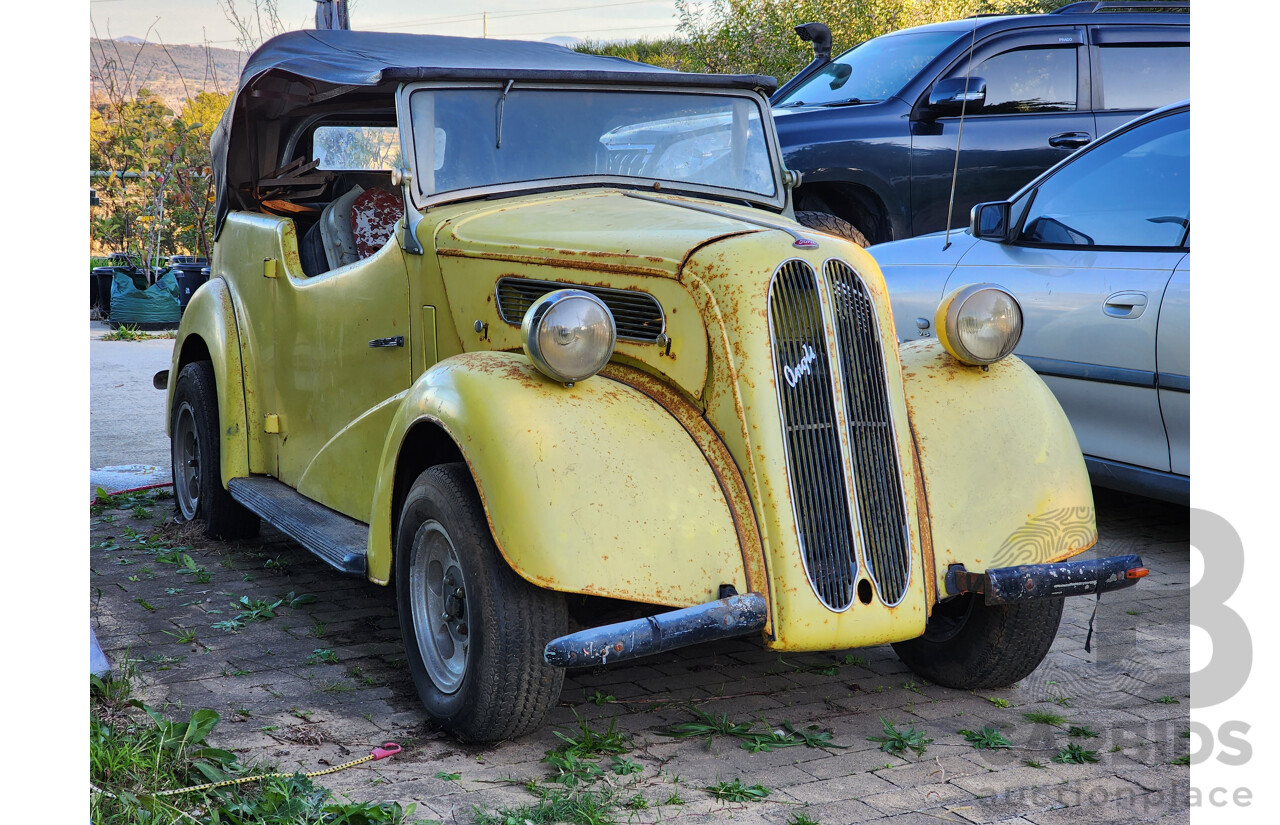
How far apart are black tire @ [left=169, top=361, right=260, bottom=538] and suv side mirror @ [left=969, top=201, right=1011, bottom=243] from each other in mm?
3619

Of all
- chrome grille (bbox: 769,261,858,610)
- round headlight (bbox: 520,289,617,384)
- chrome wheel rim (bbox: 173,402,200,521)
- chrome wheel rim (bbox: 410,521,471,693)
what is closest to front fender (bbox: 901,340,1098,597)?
chrome grille (bbox: 769,261,858,610)

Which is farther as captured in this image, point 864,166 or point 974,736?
point 864,166

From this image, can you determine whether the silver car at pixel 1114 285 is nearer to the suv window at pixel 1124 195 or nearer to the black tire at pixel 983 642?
the suv window at pixel 1124 195

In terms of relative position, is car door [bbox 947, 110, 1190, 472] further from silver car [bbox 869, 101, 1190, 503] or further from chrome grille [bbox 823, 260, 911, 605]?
→ chrome grille [bbox 823, 260, 911, 605]

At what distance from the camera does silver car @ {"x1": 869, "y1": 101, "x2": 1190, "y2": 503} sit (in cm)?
457

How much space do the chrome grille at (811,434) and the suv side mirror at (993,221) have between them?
243 centimetres

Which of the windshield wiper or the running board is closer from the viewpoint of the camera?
the running board

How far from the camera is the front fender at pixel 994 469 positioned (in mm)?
3227

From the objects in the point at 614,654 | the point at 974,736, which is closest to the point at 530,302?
the point at 614,654

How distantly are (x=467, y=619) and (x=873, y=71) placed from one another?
19.7 ft

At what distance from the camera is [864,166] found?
7516 millimetres

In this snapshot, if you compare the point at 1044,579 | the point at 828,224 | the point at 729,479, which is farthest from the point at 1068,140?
the point at 729,479

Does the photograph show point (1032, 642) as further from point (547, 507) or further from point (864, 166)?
point (864, 166)

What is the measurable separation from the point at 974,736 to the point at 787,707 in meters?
0.56
